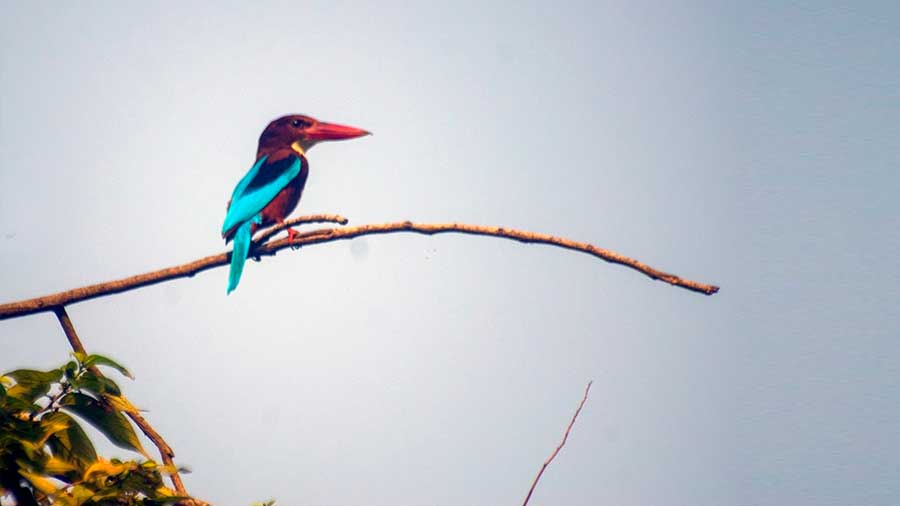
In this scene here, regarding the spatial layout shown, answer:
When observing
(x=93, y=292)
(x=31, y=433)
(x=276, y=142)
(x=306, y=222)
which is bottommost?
(x=31, y=433)

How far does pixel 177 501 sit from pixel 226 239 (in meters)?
2.04

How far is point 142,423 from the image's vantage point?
217 cm

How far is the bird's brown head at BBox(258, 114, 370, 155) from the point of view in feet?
14.9

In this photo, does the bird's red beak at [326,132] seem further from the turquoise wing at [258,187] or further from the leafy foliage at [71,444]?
the leafy foliage at [71,444]

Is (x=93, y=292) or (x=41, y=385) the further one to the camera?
(x=93, y=292)

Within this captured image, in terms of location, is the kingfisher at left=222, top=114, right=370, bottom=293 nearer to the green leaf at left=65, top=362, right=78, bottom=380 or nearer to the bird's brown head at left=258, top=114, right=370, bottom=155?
the bird's brown head at left=258, top=114, right=370, bottom=155

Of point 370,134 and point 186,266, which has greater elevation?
point 370,134

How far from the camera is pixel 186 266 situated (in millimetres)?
2459

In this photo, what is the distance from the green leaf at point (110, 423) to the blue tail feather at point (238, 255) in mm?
1161

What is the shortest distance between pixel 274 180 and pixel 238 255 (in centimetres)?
98

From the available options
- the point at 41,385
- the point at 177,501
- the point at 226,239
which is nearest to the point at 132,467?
the point at 177,501

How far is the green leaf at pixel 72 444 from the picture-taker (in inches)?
73.5

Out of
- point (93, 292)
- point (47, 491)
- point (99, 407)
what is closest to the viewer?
point (47, 491)

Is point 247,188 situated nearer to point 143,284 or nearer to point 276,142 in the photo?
point 276,142
